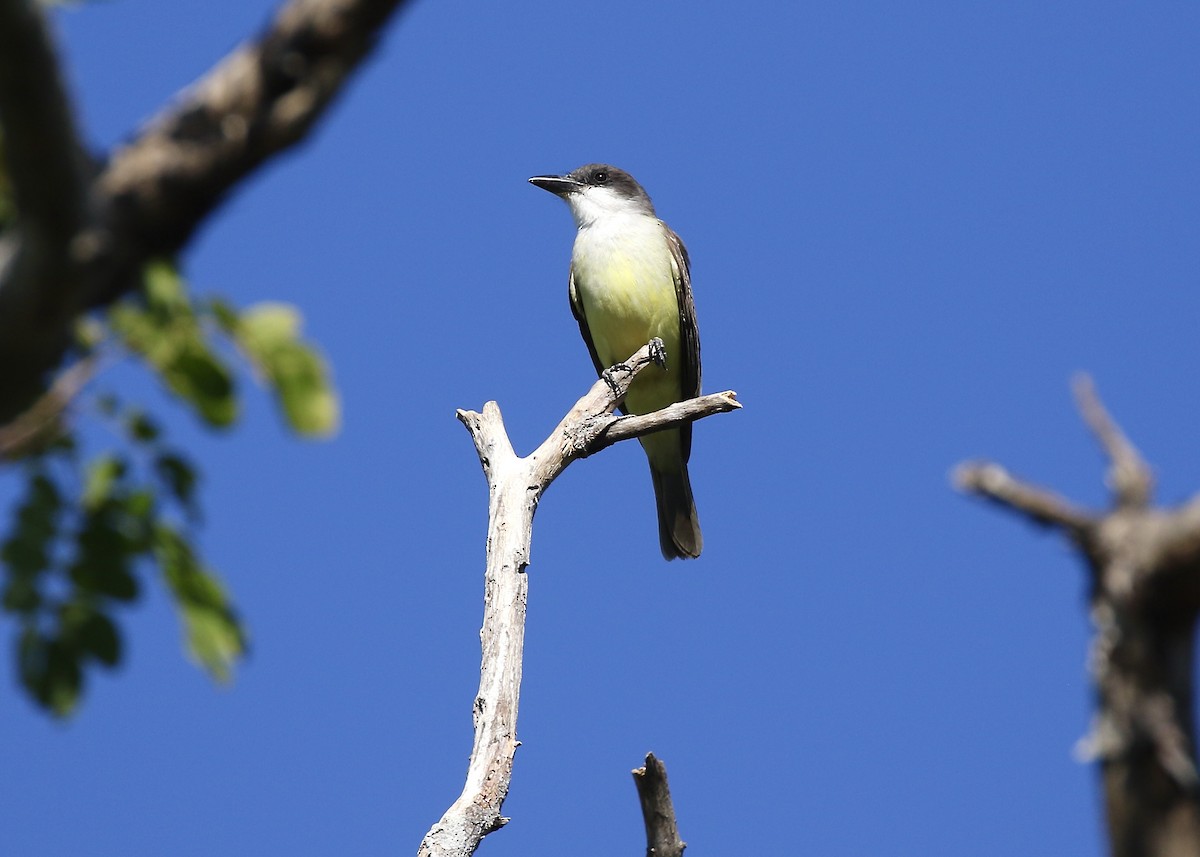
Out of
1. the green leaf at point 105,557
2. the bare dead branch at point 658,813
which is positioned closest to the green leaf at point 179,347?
the green leaf at point 105,557

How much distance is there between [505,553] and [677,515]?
3590 millimetres

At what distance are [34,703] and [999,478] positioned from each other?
5.21 ft

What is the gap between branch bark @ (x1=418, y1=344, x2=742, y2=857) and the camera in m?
5.36

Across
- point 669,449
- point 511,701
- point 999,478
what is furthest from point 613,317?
point 999,478

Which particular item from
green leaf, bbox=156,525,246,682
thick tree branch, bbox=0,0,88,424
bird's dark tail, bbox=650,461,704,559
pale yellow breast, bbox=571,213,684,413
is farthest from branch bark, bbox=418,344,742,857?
thick tree branch, bbox=0,0,88,424

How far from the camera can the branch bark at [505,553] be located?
536 cm

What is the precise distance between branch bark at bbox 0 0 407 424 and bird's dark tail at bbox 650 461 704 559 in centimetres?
806

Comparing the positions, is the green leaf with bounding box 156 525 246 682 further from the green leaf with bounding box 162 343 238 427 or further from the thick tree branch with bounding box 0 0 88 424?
the thick tree branch with bounding box 0 0 88 424

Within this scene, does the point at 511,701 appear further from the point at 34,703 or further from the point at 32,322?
the point at 32,322

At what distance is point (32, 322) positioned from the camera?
1667 millimetres

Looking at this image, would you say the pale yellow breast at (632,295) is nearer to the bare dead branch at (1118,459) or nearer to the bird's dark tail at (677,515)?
the bird's dark tail at (677,515)

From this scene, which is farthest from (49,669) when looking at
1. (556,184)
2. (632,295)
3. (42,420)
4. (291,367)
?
(556,184)

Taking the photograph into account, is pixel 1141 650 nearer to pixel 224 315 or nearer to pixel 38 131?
pixel 224 315

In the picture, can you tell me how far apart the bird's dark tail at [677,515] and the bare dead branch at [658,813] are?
4.56 metres
